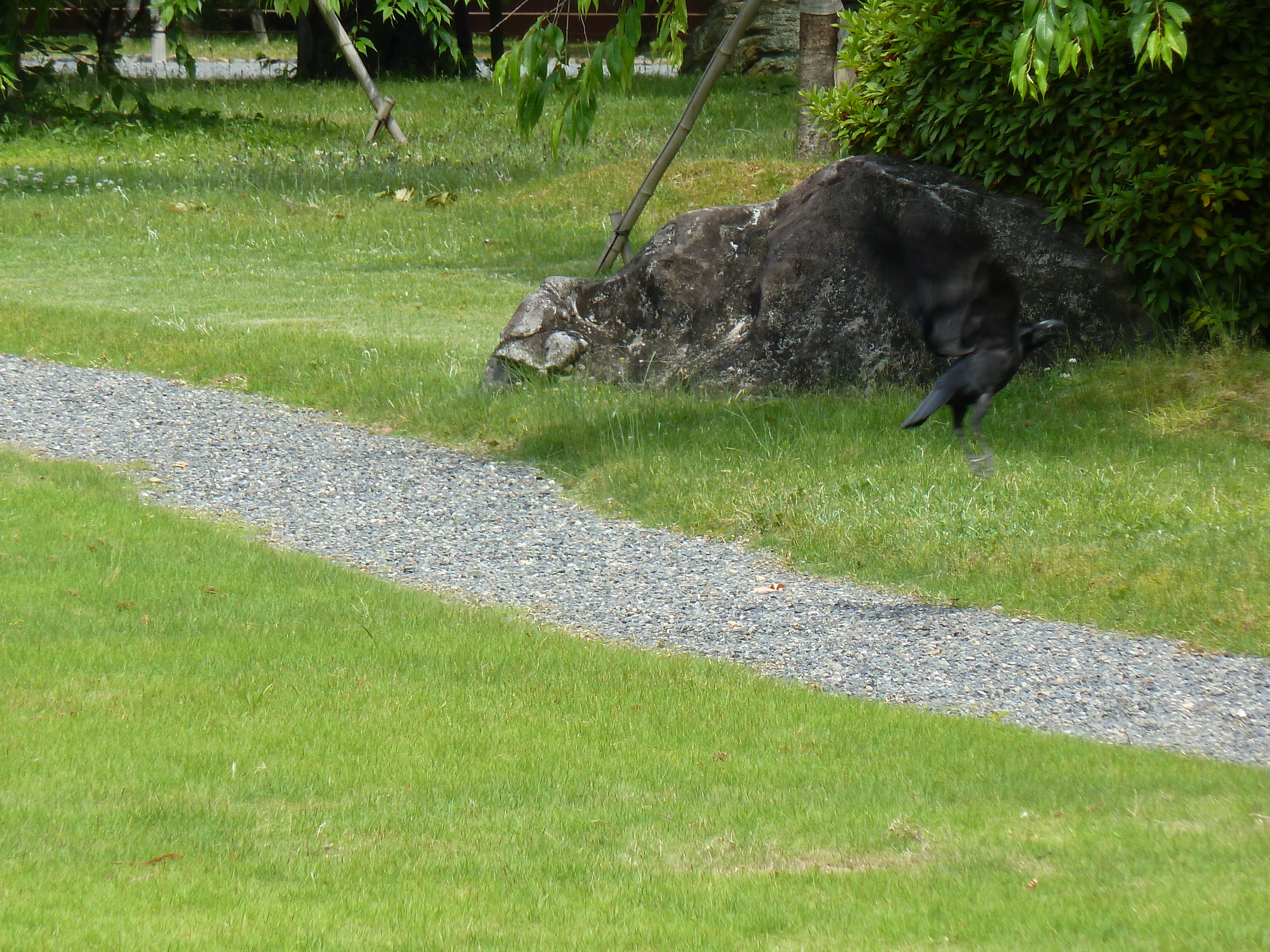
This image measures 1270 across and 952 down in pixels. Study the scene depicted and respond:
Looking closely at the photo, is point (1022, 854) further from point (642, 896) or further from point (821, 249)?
point (821, 249)

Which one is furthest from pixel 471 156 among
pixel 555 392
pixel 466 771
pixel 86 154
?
pixel 466 771

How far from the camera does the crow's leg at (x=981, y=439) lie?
6.44 meters

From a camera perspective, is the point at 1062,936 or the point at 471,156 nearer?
the point at 1062,936

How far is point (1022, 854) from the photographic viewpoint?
421cm

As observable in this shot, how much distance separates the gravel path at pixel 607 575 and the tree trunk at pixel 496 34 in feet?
9.52

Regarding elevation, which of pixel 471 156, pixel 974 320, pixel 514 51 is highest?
pixel 514 51

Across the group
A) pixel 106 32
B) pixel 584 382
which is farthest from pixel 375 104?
pixel 584 382

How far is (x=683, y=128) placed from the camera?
38.8 feet

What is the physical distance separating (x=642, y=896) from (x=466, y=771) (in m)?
1.09

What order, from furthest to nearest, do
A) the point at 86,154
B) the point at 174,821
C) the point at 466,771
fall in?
1. the point at 86,154
2. the point at 466,771
3. the point at 174,821

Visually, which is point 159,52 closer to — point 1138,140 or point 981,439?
point 1138,140

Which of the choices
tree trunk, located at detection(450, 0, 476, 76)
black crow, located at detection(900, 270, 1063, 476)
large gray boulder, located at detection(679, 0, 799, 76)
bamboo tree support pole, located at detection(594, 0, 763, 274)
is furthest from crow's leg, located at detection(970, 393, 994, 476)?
tree trunk, located at detection(450, 0, 476, 76)

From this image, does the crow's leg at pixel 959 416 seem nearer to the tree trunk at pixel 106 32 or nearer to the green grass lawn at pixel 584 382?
the green grass lawn at pixel 584 382

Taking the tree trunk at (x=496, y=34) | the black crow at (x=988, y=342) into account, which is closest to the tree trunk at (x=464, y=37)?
the tree trunk at (x=496, y=34)
